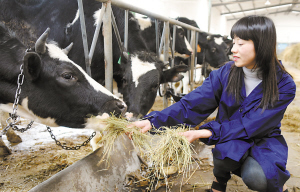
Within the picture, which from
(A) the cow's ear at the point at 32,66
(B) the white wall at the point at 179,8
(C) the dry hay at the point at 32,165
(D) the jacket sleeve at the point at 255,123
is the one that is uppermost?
(B) the white wall at the point at 179,8

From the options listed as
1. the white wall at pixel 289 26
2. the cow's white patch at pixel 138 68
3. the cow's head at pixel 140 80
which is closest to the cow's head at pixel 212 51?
the cow's head at pixel 140 80

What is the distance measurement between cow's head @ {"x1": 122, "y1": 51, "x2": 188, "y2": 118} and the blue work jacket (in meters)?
0.99

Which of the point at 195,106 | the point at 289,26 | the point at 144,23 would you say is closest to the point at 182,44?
the point at 144,23

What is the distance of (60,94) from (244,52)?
1.57 meters

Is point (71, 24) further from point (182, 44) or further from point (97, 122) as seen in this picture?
point (182, 44)

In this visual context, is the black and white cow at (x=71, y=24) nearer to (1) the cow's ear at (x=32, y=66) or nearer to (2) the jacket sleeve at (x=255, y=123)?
(1) the cow's ear at (x=32, y=66)

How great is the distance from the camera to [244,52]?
1.72 metres

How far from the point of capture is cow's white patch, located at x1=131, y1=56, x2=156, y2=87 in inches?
122

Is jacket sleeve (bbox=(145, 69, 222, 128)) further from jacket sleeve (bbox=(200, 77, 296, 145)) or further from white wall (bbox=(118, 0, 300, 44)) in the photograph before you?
white wall (bbox=(118, 0, 300, 44))

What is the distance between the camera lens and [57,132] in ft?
13.6

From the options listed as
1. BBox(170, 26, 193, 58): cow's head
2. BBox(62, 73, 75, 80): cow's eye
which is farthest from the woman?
BBox(170, 26, 193, 58): cow's head

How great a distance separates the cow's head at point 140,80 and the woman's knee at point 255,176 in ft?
4.81

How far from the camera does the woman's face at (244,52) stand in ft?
5.62

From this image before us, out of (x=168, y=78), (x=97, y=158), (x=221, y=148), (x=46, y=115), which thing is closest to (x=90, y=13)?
(x=168, y=78)
